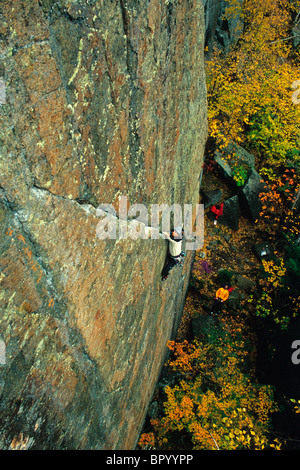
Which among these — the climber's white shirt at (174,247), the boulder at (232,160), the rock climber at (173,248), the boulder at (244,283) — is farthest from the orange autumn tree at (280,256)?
the climber's white shirt at (174,247)

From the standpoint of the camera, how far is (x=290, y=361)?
9.79 m

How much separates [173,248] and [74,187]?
4037 millimetres

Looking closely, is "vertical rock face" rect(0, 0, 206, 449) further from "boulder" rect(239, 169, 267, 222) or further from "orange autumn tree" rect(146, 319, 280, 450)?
"boulder" rect(239, 169, 267, 222)

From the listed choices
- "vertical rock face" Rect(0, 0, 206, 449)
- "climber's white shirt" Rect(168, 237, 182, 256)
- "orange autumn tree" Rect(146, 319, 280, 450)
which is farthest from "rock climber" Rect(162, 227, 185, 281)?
"orange autumn tree" Rect(146, 319, 280, 450)

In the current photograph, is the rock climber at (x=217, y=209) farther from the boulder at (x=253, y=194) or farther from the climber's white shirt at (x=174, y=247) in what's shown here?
the climber's white shirt at (x=174, y=247)

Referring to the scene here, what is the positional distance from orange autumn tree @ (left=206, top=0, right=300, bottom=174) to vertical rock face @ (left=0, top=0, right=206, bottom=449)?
8.15 meters

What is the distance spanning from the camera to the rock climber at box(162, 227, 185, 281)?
664 cm

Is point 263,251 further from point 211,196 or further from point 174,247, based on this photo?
point 174,247

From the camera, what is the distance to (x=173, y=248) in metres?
6.78

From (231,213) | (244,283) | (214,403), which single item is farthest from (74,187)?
(231,213)

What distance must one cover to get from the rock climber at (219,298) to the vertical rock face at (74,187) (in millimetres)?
6862

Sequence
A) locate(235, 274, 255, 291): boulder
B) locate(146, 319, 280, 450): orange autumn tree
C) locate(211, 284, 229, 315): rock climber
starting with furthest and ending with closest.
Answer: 1. locate(235, 274, 255, 291): boulder
2. locate(211, 284, 229, 315): rock climber
3. locate(146, 319, 280, 450): orange autumn tree

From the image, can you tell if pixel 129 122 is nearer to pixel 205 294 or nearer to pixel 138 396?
pixel 138 396
